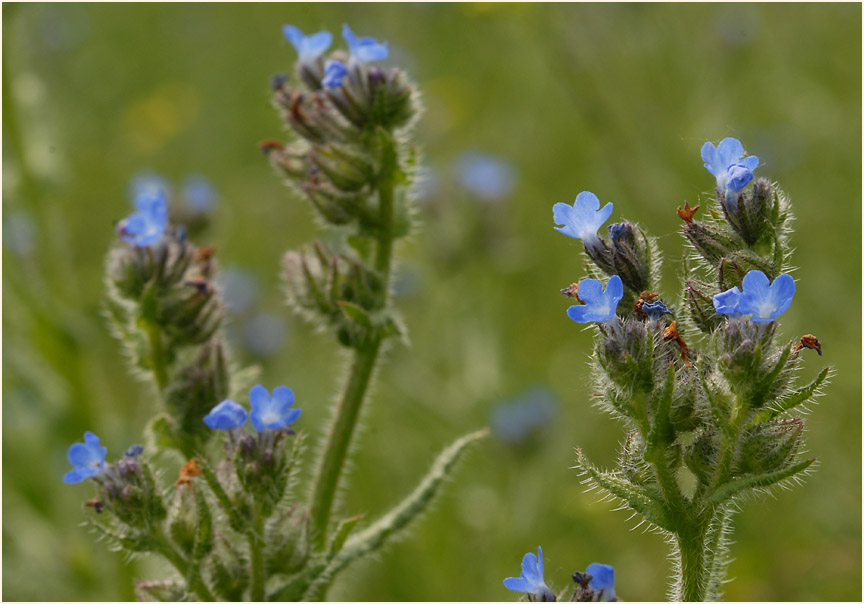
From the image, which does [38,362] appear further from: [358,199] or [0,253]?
[358,199]

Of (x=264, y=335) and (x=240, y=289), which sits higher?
(x=240, y=289)

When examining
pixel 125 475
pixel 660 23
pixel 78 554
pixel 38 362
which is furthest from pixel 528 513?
pixel 660 23

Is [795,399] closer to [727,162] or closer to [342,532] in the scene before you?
[727,162]

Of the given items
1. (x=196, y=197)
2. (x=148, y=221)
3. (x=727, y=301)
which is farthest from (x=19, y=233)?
(x=727, y=301)

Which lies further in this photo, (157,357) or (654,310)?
(157,357)

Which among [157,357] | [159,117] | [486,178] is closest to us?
[157,357]

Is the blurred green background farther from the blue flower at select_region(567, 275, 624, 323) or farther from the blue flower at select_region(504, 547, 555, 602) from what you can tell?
the blue flower at select_region(504, 547, 555, 602)

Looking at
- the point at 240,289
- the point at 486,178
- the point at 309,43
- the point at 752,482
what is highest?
the point at 486,178
